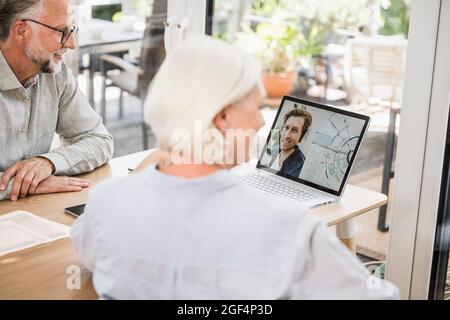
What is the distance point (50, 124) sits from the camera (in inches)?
95.3

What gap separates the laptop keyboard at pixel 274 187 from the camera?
212 centimetres

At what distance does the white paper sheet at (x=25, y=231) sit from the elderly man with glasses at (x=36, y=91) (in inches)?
8.2

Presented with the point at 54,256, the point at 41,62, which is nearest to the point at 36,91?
the point at 41,62

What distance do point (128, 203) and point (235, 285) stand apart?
25cm

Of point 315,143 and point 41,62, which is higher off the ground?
point 41,62

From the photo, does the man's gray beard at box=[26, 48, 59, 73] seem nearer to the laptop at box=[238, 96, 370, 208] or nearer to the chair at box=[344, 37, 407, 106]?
the laptop at box=[238, 96, 370, 208]

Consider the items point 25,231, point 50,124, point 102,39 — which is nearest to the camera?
point 25,231

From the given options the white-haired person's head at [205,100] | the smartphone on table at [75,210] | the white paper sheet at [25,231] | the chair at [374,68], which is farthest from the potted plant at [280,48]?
the white-haired person's head at [205,100]

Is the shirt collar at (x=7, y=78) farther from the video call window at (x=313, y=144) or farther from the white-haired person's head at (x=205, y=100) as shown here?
the white-haired person's head at (x=205, y=100)

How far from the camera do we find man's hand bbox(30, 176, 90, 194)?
2168mm

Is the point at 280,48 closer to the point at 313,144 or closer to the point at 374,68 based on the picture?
the point at 374,68
